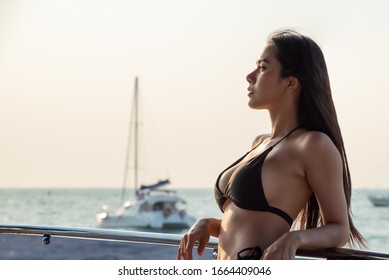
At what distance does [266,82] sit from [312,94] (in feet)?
0.39

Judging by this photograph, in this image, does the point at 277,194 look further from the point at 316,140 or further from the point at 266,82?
the point at 266,82

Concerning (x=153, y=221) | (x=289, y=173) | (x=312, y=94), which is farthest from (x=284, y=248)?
(x=153, y=221)

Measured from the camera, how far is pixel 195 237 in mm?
2025

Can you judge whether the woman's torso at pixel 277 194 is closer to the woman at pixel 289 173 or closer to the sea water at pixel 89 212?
the woman at pixel 289 173

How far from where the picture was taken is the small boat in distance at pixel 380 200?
107 feet

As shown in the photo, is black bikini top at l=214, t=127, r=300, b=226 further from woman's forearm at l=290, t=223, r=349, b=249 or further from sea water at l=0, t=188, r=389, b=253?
sea water at l=0, t=188, r=389, b=253

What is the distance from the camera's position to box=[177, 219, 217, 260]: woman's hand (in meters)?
2.01

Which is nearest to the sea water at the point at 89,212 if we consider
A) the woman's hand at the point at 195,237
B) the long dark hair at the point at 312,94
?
the woman's hand at the point at 195,237

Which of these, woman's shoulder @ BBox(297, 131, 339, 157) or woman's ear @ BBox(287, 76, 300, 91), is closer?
woman's shoulder @ BBox(297, 131, 339, 157)

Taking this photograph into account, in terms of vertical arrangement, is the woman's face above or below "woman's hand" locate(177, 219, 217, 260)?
above

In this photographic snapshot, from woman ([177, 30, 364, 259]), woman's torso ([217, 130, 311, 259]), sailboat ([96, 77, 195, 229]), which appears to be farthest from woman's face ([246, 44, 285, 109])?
sailboat ([96, 77, 195, 229])

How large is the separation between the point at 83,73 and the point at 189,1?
15.7 metres
